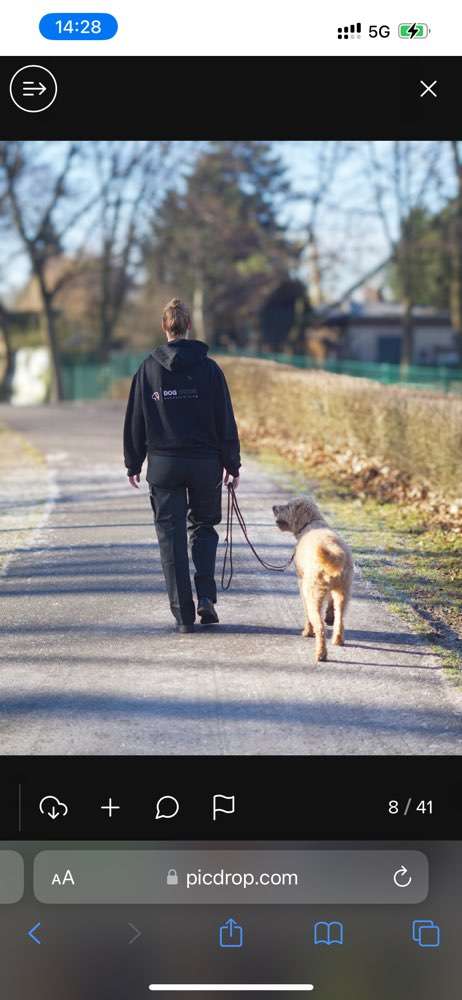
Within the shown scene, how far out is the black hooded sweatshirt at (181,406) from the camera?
590 centimetres

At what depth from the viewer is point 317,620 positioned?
571 cm

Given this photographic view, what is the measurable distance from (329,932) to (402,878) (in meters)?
0.23

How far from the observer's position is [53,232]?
2242cm

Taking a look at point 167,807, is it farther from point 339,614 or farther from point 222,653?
point 339,614

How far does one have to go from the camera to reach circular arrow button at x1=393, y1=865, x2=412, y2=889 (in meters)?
2.84

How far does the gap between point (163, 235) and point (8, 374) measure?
17.5 metres

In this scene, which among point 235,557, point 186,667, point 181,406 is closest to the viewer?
point 186,667

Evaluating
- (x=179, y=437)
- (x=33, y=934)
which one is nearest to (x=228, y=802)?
(x=33, y=934)

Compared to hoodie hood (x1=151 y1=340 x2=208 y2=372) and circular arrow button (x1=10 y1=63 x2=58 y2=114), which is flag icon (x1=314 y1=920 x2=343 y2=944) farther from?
hoodie hood (x1=151 y1=340 x2=208 y2=372)

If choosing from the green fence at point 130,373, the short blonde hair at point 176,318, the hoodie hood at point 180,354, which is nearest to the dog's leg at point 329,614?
the hoodie hood at point 180,354
